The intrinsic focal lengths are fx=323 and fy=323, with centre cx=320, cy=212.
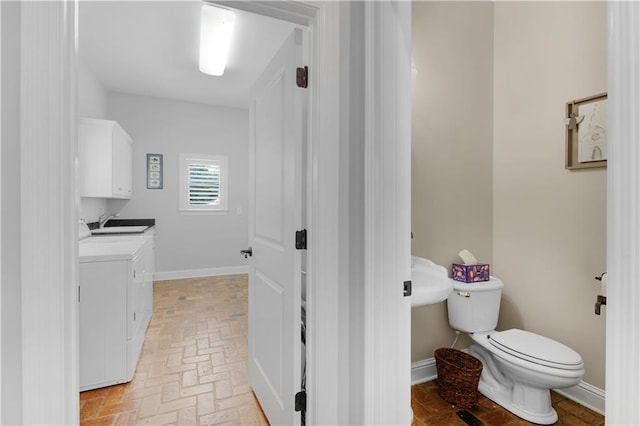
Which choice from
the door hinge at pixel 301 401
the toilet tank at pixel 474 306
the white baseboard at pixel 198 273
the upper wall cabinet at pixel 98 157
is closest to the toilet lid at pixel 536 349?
the toilet tank at pixel 474 306

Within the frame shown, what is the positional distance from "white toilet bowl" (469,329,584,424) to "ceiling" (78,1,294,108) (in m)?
3.07

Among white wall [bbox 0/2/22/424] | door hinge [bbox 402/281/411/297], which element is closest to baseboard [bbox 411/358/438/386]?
door hinge [bbox 402/281/411/297]

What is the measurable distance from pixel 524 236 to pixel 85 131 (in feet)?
13.7

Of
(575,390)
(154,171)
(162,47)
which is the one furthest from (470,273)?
(154,171)

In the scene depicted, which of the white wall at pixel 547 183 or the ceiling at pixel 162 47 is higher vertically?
the ceiling at pixel 162 47

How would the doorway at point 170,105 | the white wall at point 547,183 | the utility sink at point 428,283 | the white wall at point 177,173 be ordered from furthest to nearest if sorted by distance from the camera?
the white wall at point 177,173, the doorway at point 170,105, the white wall at point 547,183, the utility sink at point 428,283

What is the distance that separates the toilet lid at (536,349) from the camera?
1715 mm

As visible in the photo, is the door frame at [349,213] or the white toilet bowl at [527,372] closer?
the door frame at [349,213]

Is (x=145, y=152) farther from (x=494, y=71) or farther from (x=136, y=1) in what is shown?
(x=494, y=71)

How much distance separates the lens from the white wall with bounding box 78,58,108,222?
356cm

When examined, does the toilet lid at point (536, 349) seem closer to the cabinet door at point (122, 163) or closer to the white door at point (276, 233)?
the white door at point (276, 233)

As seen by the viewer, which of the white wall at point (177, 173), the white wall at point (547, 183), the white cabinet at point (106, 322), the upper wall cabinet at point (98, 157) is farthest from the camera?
the white wall at point (177, 173)

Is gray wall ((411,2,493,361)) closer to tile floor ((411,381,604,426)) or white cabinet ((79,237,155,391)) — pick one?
tile floor ((411,381,604,426))

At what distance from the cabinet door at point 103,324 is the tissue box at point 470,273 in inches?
89.1
